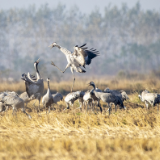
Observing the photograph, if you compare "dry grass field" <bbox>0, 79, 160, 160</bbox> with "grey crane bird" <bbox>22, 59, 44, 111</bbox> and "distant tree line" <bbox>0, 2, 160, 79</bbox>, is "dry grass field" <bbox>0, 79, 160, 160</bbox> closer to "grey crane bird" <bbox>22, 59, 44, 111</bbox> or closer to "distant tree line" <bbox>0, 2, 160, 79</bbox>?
"grey crane bird" <bbox>22, 59, 44, 111</bbox>

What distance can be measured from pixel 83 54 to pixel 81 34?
48.5 m

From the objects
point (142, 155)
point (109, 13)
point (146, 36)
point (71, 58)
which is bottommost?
point (142, 155)

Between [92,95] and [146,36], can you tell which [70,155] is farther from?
[146,36]

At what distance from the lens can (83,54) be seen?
844cm

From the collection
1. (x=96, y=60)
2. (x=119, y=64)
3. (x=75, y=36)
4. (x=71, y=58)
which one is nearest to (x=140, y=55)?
(x=119, y=64)

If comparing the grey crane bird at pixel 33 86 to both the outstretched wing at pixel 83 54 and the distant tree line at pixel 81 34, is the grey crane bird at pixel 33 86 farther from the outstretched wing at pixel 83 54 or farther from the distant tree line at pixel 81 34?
the distant tree line at pixel 81 34

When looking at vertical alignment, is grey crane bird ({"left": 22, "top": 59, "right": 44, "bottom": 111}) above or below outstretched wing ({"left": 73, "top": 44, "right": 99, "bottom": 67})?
below

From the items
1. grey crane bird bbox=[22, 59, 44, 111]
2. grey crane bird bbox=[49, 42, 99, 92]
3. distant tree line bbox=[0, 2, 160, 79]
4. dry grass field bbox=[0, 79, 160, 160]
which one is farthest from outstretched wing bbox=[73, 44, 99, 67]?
distant tree line bbox=[0, 2, 160, 79]

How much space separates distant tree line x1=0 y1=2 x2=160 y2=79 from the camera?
5306 centimetres

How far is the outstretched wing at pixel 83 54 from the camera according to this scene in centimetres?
834

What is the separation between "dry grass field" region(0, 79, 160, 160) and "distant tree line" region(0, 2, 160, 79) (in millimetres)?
45734

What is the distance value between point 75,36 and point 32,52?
8668 mm

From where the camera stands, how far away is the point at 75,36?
56.7 metres

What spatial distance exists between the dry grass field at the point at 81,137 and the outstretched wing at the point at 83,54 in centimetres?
231
